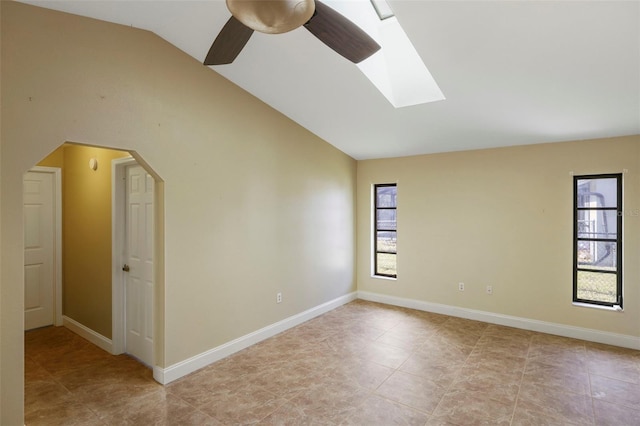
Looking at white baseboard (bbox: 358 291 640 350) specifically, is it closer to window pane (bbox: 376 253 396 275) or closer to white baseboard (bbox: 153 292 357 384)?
window pane (bbox: 376 253 396 275)

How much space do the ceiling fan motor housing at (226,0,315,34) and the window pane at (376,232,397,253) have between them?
4.50m

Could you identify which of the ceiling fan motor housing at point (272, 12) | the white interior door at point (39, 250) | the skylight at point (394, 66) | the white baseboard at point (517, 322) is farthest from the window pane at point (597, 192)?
the white interior door at point (39, 250)

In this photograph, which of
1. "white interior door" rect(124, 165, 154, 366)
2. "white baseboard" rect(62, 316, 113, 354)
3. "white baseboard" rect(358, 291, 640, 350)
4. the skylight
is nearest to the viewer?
the skylight

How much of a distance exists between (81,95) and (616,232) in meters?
5.70

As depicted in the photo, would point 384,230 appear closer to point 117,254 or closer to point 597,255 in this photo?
point 597,255

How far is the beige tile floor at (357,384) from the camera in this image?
2523 millimetres

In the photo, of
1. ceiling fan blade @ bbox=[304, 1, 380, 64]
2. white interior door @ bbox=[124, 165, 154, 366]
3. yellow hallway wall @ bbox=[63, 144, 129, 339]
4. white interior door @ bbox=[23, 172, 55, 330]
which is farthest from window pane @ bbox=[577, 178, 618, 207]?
white interior door @ bbox=[23, 172, 55, 330]

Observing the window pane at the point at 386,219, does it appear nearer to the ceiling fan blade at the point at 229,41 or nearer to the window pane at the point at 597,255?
the window pane at the point at 597,255

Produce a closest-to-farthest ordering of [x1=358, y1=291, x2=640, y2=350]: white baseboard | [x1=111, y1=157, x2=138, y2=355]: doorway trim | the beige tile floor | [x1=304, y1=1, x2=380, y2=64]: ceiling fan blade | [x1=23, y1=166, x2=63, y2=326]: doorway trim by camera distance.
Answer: [x1=304, y1=1, x2=380, y2=64]: ceiling fan blade, the beige tile floor, [x1=111, y1=157, x2=138, y2=355]: doorway trim, [x1=358, y1=291, x2=640, y2=350]: white baseboard, [x1=23, y1=166, x2=63, y2=326]: doorway trim

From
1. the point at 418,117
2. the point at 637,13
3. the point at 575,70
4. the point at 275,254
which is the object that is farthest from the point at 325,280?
the point at 637,13

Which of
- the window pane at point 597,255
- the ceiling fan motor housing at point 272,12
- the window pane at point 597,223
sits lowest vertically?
the window pane at point 597,255

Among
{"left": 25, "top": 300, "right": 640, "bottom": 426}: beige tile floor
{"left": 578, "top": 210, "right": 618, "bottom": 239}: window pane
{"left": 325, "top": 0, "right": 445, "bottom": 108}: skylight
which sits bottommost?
{"left": 25, "top": 300, "right": 640, "bottom": 426}: beige tile floor

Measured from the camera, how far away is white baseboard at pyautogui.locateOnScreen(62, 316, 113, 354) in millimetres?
3688

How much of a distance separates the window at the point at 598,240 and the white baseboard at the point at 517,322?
0.37 m
